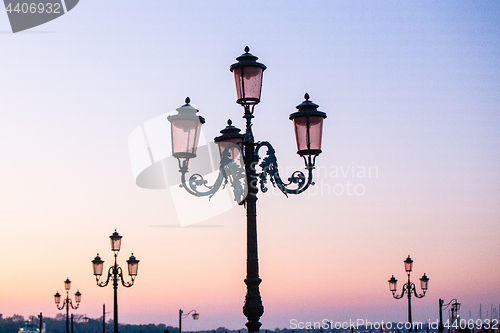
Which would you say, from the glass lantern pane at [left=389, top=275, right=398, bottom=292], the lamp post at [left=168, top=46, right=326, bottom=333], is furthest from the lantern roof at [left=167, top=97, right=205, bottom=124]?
the glass lantern pane at [left=389, top=275, right=398, bottom=292]

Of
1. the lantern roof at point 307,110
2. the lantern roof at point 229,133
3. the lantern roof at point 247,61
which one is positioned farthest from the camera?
the lantern roof at point 229,133

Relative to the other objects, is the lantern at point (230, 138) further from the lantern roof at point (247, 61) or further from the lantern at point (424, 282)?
the lantern at point (424, 282)

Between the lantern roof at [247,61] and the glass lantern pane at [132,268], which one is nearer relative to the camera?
the lantern roof at [247,61]

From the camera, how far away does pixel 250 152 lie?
9695 millimetres

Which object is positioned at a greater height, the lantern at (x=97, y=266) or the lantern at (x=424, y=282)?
the lantern at (x=97, y=266)

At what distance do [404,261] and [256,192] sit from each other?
21.6 meters

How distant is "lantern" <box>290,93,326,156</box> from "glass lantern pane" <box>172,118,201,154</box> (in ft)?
5.39

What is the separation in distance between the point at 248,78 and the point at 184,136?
1.32 m

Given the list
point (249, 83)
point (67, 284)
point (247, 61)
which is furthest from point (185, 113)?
point (67, 284)

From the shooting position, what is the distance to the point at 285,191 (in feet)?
32.8

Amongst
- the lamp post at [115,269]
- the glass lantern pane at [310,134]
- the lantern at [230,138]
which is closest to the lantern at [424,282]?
the lamp post at [115,269]

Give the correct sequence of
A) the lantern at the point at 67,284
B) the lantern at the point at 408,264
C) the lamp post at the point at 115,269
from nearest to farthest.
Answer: the lamp post at the point at 115,269 < the lantern at the point at 408,264 < the lantern at the point at 67,284

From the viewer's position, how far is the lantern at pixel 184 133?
9.66 m

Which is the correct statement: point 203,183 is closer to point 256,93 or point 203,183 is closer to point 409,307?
point 256,93
